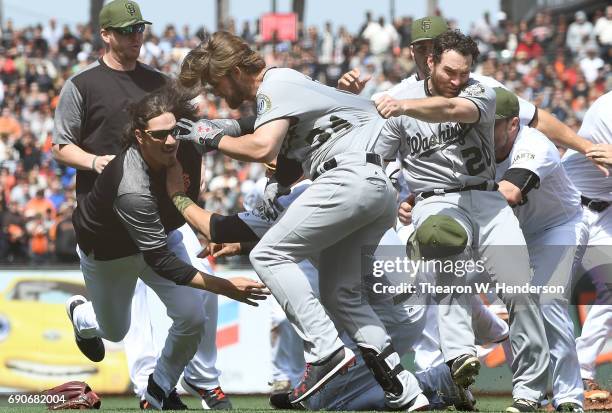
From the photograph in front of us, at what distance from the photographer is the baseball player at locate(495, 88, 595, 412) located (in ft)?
23.8

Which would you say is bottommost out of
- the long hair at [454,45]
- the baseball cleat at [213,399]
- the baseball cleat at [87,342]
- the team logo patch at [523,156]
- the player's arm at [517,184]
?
the baseball cleat at [213,399]

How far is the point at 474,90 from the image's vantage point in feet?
22.6

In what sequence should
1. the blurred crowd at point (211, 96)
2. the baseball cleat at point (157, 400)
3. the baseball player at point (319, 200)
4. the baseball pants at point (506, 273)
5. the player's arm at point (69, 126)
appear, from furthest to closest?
the blurred crowd at point (211, 96) < the player's arm at point (69, 126) < the baseball cleat at point (157, 400) < the baseball pants at point (506, 273) < the baseball player at point (319, 200)

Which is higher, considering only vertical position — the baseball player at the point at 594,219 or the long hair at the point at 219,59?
the long hair at the point at 219,59

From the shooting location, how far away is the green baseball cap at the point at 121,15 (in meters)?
7.96

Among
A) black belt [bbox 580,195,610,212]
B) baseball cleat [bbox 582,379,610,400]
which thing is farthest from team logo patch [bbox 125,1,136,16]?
baseball cleat [bbox 582,379,610,400]

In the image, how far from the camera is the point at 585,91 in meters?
20.9

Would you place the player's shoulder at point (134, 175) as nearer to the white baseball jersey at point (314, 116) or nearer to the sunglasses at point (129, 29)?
the white baseball jersey at point (314, 116)

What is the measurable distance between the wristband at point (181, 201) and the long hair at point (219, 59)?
2.25 feet

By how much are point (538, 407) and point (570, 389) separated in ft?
0.92

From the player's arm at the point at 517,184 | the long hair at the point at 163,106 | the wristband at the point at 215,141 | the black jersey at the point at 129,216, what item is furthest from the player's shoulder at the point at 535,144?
the black jersey at the point at 129,216

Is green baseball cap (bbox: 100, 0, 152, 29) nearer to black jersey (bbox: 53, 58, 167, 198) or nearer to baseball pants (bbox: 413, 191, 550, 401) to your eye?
black jersey (bbox: 53, 58, 167, 198)

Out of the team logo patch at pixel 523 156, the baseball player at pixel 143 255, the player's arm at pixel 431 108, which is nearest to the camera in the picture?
the player's arm at pixel 431 108

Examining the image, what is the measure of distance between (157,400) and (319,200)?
196cm
